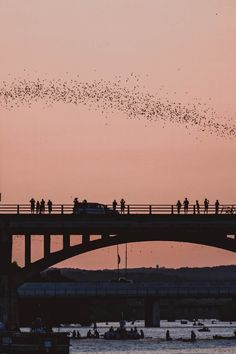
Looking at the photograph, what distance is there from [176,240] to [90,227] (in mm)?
7956

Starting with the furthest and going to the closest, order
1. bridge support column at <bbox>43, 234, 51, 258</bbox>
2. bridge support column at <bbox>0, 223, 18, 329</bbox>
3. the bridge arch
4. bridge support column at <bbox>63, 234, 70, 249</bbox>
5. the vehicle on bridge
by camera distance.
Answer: the vehicle on bridge, bridge support column at <bbox>0, 223, 18, 329</bbox>, bridge support column at <bbox>63, 234, 70, 249</bbox>, bridge support column at <bbox>43, 234, 51, 258</bbox>, the bridge arch

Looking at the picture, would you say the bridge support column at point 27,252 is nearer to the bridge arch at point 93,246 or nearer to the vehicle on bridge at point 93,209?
the bridge arch at point 93,246

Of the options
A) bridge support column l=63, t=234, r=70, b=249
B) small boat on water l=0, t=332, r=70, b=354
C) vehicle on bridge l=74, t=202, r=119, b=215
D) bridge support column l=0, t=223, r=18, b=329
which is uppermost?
vehicle on bridge l=74, t=202, r=119, b=215

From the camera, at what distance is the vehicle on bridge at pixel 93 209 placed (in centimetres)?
17475

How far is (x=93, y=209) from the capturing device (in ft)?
578

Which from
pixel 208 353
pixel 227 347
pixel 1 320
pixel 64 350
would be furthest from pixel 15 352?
pixel 227 347

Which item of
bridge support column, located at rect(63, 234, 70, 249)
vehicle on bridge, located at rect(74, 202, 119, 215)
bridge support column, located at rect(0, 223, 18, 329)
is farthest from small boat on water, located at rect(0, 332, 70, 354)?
vehicle on bridge, located at rect(74, 202, 119, 215)

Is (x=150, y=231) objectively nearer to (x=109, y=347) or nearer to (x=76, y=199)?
(x=76, y=199)

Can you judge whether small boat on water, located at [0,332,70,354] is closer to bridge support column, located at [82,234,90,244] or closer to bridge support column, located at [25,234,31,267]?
bridge support column, located at [25,234,31,267]

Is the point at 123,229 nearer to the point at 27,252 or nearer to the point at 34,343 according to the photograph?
the point at 27,252

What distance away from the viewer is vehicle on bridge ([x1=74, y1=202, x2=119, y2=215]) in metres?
175

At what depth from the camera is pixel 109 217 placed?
173875mm

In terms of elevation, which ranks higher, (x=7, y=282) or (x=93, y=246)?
(x=93, y=246)

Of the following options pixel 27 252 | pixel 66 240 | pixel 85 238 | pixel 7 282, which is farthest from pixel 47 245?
pixel 7 282
